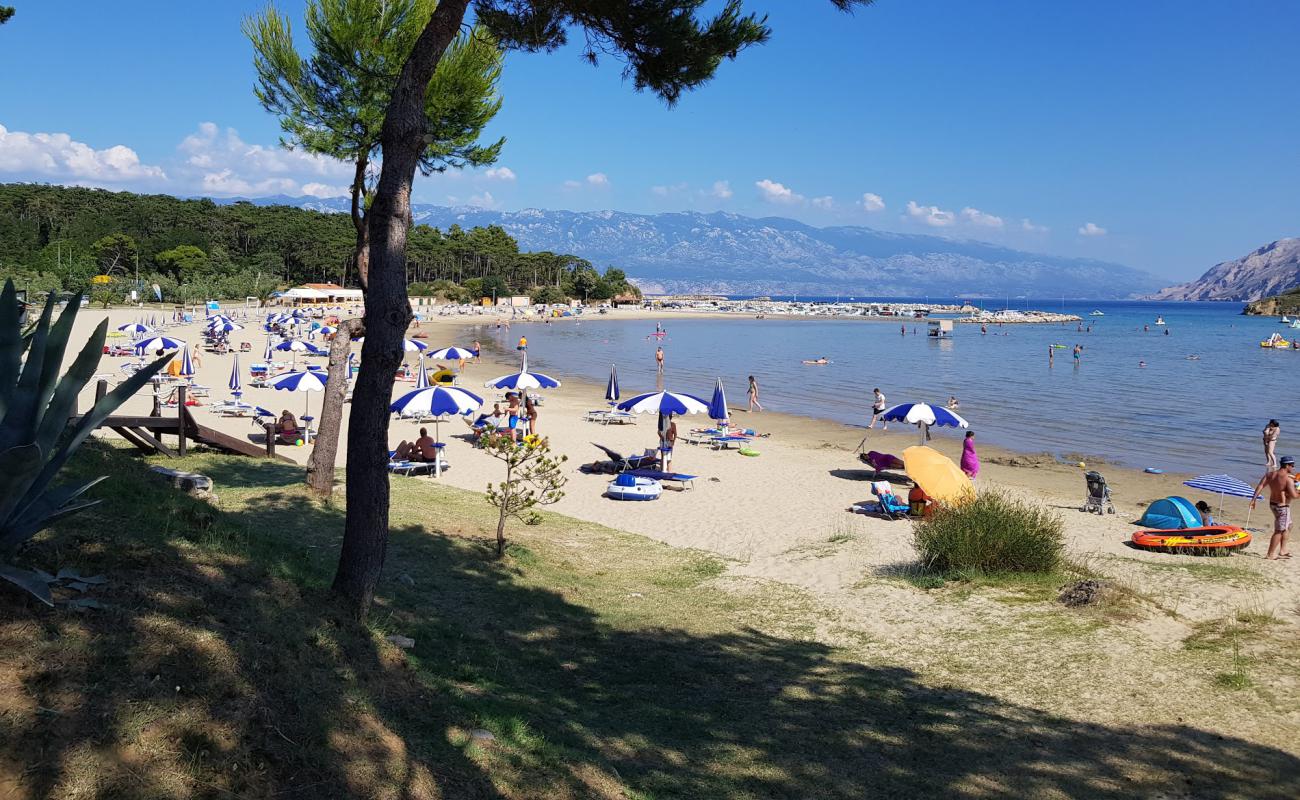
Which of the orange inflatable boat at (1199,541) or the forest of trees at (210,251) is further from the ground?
the forest of trees at (210,251)

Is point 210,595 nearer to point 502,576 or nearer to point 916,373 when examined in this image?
point 502,576

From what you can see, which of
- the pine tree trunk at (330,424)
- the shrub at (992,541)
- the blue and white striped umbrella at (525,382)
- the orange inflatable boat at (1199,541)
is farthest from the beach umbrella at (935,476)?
the blue and white striped umbrella at (525,382)

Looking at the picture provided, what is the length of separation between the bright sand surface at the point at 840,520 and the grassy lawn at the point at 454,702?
0.91m

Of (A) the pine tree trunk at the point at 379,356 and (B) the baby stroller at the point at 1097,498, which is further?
(B) the baby stroller at the point at 1097,498

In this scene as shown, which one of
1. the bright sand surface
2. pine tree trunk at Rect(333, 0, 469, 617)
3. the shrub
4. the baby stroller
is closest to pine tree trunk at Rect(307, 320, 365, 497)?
the bright sand surface

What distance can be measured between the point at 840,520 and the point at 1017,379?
102 ft

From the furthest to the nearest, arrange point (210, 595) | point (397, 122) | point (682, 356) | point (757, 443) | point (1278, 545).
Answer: point (682, 356) → point (757, 443) → point (1278, 545) → point (397, 122) → point (210, 595)

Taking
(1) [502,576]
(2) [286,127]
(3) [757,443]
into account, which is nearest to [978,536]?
(1) [502,576]

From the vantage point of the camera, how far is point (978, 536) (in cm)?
909

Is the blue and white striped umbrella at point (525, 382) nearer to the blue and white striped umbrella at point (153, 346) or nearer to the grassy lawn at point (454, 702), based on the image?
the grassy lawn at point (454, 702)

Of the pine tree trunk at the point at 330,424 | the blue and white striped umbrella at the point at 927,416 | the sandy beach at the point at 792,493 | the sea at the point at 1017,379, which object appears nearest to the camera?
the sandy beach at the point at 792,493

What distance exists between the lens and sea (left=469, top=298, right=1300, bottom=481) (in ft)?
77.8

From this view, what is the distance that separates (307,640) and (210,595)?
53 centimetres

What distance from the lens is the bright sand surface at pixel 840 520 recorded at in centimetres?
Result: 807
